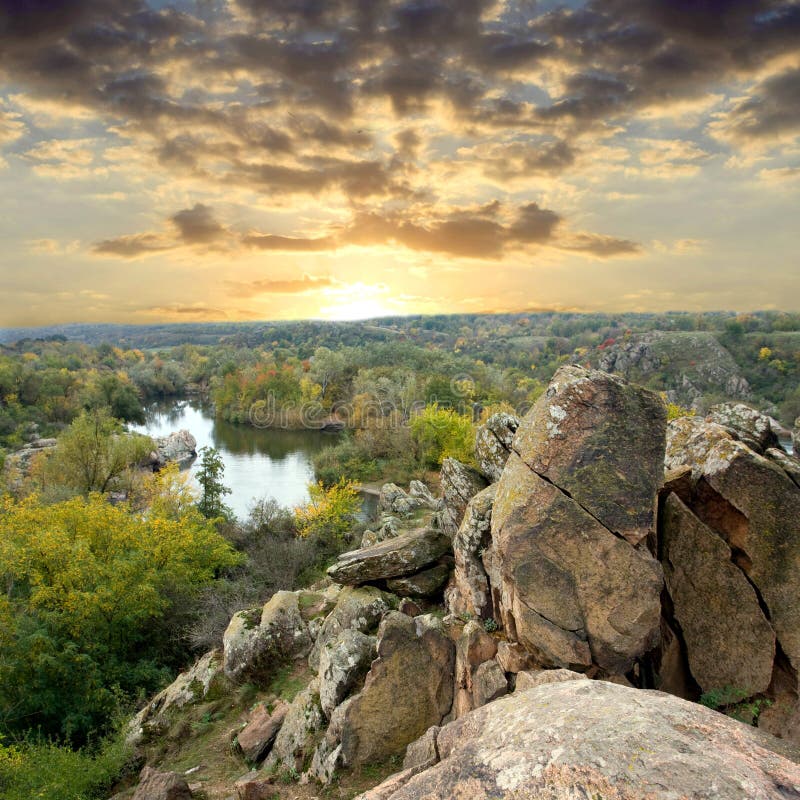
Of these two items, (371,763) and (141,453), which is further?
(141,453)

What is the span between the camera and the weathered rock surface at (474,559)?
1095 centimetres

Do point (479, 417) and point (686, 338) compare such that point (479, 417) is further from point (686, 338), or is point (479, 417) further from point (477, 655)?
point (686, 338)

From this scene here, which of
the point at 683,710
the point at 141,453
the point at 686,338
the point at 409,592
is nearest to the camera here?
the point at 683,710

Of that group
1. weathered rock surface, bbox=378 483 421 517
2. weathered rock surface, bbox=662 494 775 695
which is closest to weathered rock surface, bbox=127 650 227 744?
weathered rock surface, bbox=662 494 775 695

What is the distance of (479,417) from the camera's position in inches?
2336

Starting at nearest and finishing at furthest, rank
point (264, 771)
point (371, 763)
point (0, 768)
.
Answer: point (371, 763) → point (264, 771) → point (0, 768)

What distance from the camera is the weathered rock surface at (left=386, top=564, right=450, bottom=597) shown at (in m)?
13.5

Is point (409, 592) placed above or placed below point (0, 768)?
above

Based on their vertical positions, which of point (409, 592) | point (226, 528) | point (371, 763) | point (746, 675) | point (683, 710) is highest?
point (683, 710)

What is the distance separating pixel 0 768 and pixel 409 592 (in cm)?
989

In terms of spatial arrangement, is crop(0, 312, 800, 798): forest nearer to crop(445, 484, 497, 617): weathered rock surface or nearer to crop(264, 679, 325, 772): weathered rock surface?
crop(264, 679, 325, 772): weathered rock surface

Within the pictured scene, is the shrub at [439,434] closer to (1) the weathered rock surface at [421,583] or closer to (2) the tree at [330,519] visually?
(2) the tree at [330,519]

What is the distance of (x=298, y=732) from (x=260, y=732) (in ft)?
4.98

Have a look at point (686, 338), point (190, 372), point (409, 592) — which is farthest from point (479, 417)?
point (190, 372)
